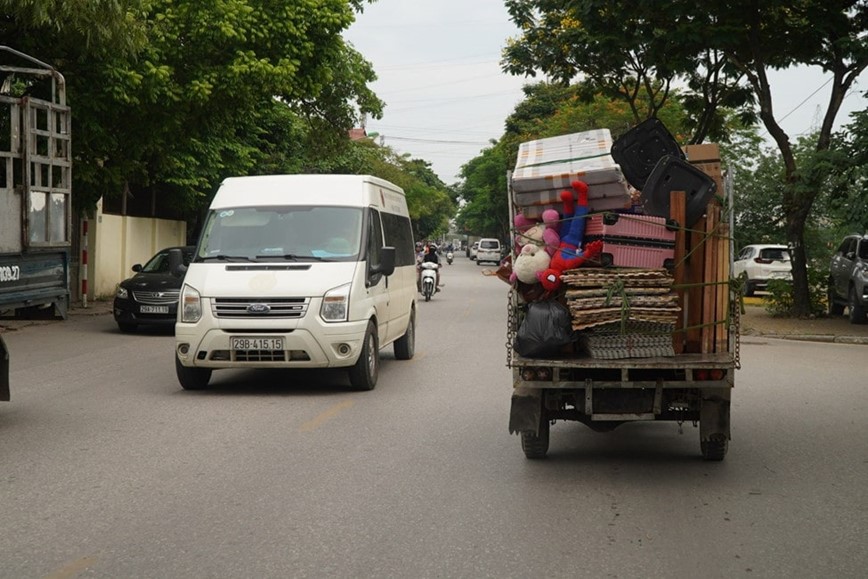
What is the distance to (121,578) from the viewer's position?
512 centimetres

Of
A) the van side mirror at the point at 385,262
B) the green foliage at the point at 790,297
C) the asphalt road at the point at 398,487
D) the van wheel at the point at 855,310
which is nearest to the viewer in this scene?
the asphalt road at the point at 398,487

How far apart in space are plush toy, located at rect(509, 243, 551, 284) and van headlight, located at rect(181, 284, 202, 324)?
4491 millimetres

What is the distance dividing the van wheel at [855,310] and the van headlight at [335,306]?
1406cm

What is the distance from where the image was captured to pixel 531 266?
311 inches

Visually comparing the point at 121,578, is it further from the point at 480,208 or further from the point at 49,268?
the point at 480,208

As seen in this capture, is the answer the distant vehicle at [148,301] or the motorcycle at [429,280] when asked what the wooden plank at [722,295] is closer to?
the distant vehicle at [148,301]

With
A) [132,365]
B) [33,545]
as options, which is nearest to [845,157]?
[132,365]

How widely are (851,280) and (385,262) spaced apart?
13541 mm

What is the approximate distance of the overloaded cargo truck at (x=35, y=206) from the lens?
977 centimetres

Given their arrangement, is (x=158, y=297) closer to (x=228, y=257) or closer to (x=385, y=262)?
(x=228, y=257)

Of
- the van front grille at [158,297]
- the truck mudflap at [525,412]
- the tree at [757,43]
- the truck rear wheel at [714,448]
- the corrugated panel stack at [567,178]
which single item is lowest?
→ the truck rear wheel at [714,448]

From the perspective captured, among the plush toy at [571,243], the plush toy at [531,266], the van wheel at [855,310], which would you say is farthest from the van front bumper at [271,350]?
the van wheel at [855,310]

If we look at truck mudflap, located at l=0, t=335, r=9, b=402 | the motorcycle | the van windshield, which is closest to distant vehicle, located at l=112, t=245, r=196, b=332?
the van windshield

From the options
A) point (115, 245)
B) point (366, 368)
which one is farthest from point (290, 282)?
point (115, 245)
